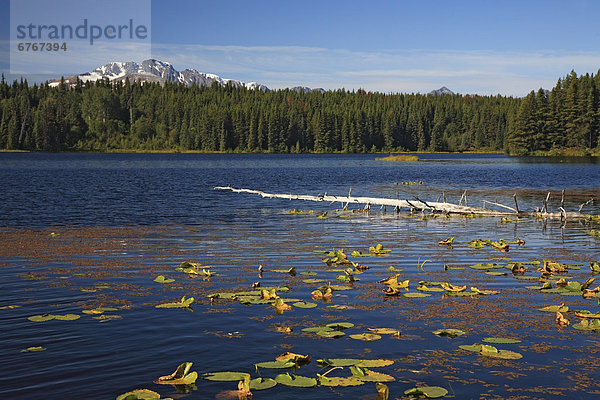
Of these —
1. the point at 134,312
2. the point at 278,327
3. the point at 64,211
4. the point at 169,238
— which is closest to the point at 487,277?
the point at 278,327

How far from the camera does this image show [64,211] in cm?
4141

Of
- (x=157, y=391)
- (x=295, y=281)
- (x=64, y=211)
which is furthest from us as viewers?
(x=64, y=211)

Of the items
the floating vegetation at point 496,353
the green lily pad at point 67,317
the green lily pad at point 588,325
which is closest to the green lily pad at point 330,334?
the floating vegetation at point 496,353

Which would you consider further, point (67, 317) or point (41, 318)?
point (67, 317)

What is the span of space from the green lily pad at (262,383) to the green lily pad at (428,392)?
7.04ft

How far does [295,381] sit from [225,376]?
1.23m

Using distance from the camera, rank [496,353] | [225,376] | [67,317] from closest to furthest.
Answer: [225,376] → [496,353] → [67,317]

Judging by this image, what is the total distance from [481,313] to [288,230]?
17.5m

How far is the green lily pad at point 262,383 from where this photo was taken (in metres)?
9.62

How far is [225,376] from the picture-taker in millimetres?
10211

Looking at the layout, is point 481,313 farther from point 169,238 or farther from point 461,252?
→ point 169,238

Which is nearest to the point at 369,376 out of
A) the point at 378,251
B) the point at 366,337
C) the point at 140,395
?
the point at 366,337

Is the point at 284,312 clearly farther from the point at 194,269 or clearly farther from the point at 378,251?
the point at 378,251

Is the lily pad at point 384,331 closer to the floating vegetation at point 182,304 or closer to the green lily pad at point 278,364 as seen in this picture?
the green lily pad at point 278,364
